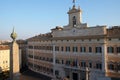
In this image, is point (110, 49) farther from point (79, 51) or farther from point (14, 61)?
point (14, 61)

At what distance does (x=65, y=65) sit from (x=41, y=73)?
9469 millimetres

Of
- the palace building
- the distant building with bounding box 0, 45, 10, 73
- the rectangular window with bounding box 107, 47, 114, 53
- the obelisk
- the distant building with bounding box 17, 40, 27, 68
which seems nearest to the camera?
the obelisk

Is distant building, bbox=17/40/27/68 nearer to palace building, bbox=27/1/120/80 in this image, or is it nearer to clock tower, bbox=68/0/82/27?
palace building, bbox=27/1/120/80

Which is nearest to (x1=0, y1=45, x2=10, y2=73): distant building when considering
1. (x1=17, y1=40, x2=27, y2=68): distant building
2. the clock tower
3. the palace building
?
(x1=17, y1=40, x2=27, y2=68): distant building

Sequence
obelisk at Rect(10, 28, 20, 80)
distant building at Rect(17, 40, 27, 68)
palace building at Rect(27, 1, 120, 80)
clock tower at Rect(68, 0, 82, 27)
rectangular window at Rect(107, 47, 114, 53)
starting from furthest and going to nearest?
distant building at Rect(17, 40, 27, 68) < clock tower at Rect(68, 0, 82, 27) < palace building at Rect(27, 1, 120, 80) < rectangular window at Rect(107, 47, 114, 53) < obelisk at Rect(10, 28, 20, 80)

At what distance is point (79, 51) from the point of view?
30031mm

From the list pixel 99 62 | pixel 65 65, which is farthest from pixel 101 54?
pixel 65 65

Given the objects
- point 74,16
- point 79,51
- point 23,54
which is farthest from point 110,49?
point 23,54

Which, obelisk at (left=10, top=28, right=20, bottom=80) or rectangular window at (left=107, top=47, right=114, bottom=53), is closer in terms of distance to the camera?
obelisk at (left=10, top=28, right=20, bottom=80)

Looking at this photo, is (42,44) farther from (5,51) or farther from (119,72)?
(119,72)

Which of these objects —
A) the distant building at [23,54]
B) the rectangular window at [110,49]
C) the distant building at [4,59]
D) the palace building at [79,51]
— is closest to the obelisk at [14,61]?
the palace building at [79,51]

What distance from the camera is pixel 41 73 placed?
133 feet

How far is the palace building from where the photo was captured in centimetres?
2595

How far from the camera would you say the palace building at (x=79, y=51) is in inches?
1022
